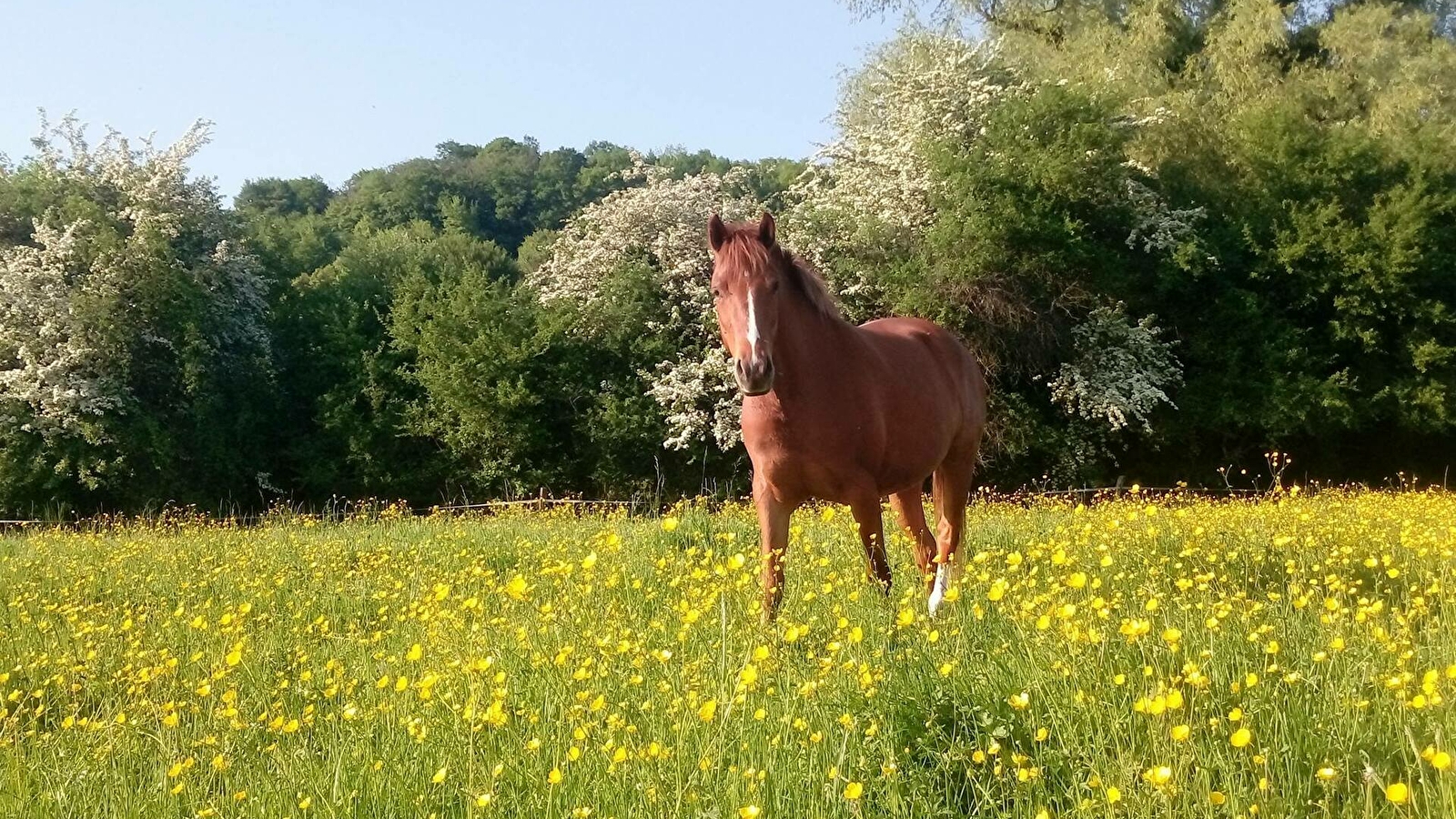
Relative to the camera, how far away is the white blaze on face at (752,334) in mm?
4352

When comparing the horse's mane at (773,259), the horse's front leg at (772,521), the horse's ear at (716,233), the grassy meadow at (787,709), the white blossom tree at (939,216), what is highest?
the white blossom tree at (939,216)

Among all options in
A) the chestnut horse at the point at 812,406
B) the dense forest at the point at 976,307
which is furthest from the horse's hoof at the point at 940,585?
the dense forest at the point at 976,307

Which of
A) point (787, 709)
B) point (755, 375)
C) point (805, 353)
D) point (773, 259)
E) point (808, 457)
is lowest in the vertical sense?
point (787, 709)

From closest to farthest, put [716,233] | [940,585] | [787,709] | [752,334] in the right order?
[787,709] < [940,585] < [752,334] < [716,233]

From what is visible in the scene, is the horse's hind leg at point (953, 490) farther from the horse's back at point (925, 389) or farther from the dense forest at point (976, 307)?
the dense forest at point (976, 307)

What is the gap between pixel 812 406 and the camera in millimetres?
5016

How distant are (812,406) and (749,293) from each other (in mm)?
751

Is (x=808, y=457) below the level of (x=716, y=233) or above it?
below

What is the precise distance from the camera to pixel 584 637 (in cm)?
368

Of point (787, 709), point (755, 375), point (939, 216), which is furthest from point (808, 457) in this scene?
point (939, 216)

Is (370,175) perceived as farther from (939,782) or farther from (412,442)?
(939,782)

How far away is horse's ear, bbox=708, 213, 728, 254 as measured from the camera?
4.84m

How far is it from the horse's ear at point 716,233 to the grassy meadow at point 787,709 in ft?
5.32

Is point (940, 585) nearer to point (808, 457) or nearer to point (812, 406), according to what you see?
point (808, 457)
